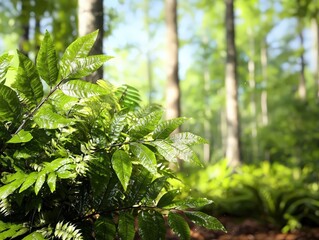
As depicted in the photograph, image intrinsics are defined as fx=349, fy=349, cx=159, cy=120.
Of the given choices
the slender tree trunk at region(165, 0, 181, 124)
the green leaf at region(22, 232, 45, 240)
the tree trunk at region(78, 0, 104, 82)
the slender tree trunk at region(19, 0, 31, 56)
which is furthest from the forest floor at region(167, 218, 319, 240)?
the slender tree trunk at region(19, 0, 31, 56)

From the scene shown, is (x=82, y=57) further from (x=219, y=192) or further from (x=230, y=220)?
(x=219, y=192)

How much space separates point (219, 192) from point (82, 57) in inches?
205

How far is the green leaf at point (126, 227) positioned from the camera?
117 cm

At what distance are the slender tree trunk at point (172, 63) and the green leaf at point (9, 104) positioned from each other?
243 inches

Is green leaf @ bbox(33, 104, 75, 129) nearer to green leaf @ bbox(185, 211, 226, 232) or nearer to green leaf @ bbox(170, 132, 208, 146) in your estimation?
green leaf @ bbox(170, 132, 208, 146)

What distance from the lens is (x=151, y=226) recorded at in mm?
1209

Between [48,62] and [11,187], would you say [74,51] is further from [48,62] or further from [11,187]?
[11,187]

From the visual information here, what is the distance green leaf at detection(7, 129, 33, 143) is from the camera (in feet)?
3.35

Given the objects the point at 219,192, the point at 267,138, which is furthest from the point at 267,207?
the point at 267,138

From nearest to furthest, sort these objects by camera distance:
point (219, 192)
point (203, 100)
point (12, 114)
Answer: point (12, 114) < point (219, 192) < point (203, 100)

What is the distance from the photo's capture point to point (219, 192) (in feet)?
19.6

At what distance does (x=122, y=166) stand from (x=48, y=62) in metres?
0.41

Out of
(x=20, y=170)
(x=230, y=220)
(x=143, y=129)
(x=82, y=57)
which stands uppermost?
(x=82, y=57)

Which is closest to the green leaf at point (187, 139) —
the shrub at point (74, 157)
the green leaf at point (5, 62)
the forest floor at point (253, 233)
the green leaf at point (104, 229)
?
the shrub at point (74, 157)
